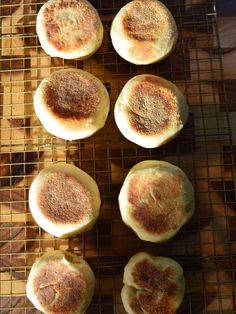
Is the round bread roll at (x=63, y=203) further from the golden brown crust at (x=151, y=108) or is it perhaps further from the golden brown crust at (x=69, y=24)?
the golden brown crust at (x=69, y=24)

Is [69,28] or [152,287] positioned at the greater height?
[69,28]

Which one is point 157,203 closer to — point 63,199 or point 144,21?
point 63,199

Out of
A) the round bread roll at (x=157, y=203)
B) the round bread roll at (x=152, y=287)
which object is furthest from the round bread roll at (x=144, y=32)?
the round bread roll at (x=152, y=287)

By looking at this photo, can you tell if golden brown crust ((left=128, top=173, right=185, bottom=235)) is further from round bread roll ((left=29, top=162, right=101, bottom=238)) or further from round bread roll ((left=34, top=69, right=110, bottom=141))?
round bread roll ((left=34, top=69, right=110, bottom=141))

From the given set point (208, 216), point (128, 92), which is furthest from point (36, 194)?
point (208, 216)

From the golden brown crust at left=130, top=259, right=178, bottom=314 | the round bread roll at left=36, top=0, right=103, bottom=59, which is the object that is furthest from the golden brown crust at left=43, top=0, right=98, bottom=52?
the golden brown crust at left=130, top=259, right=178, bottom=314

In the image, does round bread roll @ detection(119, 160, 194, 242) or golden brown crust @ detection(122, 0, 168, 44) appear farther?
golden brown crust @ detection(122, 0, 168, 44)

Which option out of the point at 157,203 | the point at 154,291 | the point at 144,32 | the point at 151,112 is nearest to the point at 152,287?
the point at 154,291
